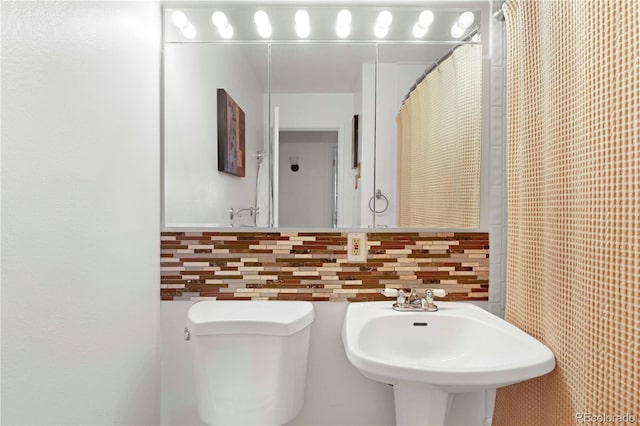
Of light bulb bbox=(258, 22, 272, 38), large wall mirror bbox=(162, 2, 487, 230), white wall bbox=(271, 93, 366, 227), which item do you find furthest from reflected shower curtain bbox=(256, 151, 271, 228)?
light bulb bbox=(258, 22, 272, 38)

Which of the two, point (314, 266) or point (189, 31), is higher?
point (189, 31)

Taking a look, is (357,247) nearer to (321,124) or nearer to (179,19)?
(321,124)

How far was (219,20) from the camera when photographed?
1491mm

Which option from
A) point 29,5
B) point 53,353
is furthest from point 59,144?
point 53,353

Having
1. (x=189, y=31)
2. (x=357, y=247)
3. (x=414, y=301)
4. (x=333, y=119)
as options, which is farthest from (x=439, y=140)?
(x=189, y=31)

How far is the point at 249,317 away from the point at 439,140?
0.99 m

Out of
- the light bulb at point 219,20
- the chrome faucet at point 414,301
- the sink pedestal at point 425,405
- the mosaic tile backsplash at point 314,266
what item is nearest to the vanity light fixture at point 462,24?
the mosaic tile backsplash at point 314,266

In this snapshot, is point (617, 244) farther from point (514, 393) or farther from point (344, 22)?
point (344, 22)

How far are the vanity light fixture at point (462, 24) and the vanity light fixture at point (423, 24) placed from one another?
102 mm

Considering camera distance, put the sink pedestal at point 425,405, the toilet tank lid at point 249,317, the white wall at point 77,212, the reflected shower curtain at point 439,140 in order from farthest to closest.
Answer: the reflected shower curtain at point 439,140 < the toilet tank lid at point 249,317 < the sink pedestal at point 425,405 < the white wall at point 77,212

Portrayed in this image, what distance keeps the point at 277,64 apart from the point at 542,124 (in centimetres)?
Result: 97

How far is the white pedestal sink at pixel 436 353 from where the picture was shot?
96 cm

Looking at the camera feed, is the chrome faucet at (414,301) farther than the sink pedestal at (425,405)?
Yes

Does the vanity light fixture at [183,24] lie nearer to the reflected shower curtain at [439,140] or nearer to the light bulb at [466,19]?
the reflected shower curtain at [439,140]
